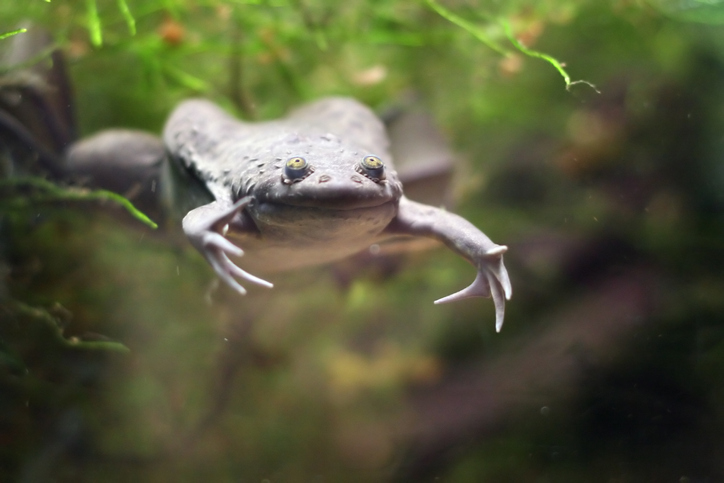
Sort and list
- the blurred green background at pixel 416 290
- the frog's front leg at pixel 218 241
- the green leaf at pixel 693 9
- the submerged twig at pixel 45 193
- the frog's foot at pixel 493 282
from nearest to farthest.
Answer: the frog's front leg at pixel 218 241 < the frog's foot at pixel 493 282 < the submerged twig at pixel 45 193 < the blurred green background at pixel 416 290 < the green leaf at pixel 693 9

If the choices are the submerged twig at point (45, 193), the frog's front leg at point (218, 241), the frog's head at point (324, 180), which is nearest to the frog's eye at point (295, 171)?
the frog's head at point (324, 180)

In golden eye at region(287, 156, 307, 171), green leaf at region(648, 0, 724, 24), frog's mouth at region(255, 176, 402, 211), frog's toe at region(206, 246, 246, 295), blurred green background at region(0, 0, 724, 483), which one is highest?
green leaf at region(648, 0, 724, 24)

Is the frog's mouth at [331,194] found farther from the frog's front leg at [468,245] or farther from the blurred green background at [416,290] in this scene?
the blurred green background at [416,290]

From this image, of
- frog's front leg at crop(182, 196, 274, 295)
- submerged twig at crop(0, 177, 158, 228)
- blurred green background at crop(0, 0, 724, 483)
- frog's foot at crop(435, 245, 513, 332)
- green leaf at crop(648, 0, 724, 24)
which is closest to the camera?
frog's front leg at crop(182, 196, 274, 295)

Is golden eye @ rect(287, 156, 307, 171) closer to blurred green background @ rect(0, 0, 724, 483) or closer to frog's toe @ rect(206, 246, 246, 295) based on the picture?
frog's toe @ rect(206, 246, 246, 295)

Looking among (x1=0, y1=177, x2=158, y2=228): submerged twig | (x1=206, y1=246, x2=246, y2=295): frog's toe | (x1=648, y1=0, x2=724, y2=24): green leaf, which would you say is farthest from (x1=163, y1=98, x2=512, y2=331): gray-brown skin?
(x1=648, y1=0, x2=724, y2=24): green leaf

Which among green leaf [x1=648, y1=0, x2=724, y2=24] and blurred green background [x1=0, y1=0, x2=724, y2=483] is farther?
green leaf [x1=648, y1=0, x2=724, y2=24]

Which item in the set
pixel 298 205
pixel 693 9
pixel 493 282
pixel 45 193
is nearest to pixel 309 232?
pixel 298 205

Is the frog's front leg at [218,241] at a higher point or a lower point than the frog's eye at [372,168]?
lower

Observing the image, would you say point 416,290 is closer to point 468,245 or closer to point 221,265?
point 468,245
